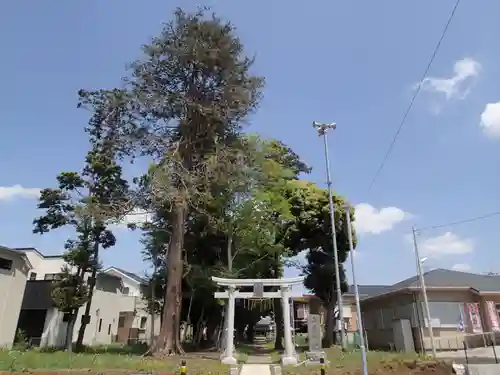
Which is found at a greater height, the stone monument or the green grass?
the stone monument

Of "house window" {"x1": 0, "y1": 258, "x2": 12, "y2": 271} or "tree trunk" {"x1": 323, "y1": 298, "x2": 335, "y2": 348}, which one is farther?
"tree trunk" {"x1": 323, "y1": 298, "x2": 335, "y2": 348}

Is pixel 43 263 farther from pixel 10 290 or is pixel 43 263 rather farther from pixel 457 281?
pixel 457 281

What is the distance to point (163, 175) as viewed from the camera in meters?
18.2

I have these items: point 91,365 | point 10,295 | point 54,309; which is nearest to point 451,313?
point 91,365

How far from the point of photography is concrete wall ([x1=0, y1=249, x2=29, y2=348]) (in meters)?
20.9

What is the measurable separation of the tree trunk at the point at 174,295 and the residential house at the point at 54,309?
9571 mm

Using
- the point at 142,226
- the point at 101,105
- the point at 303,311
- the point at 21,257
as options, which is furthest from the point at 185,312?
the point at 303,311

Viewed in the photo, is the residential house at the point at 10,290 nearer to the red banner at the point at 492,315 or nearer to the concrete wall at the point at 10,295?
the concrete wall at the point at 10,295

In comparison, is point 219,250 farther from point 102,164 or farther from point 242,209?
point 102,164

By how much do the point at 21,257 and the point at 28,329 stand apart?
5.48 meters

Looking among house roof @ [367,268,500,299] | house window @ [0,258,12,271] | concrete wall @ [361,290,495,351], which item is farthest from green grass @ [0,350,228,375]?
house roof @ [367,268,500,299]

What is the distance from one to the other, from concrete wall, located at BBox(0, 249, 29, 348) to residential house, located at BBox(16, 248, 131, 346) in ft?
2.38

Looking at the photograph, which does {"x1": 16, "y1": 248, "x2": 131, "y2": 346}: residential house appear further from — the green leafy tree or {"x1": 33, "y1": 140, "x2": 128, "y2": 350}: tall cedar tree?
the green leafy tree

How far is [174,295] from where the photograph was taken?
1806cm
